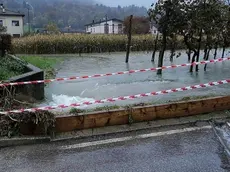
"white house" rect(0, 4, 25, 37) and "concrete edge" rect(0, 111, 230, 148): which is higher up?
"white house" rect(0, 4, 25, 37)

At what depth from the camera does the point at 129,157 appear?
467 centimetres

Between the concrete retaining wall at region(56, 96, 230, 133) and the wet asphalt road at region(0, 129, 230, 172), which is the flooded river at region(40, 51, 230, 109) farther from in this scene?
the wet asphalt road at region(0, 129, 230, 172)

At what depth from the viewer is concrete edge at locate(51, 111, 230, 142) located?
5512mm

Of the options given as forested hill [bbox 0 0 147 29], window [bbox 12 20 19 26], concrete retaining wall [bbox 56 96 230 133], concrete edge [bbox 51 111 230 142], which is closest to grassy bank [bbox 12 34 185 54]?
concrete retaining wall [bbox 56 96 230 133]

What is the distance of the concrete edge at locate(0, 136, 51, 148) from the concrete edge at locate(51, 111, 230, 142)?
169 mm

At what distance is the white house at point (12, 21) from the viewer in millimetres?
59344

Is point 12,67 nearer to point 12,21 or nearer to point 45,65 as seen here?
point 45,65

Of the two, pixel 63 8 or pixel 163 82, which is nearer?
pixel 163 82

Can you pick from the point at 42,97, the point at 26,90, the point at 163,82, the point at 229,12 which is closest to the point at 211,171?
the point at 26,90

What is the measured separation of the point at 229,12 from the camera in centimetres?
1315

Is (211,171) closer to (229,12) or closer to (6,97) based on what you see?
(6,97)

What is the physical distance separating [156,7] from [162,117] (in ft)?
24.3

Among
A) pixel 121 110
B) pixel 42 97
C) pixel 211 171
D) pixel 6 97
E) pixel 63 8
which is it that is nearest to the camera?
pixel 211 171

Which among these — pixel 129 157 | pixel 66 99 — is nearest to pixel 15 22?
pixel 66 99
